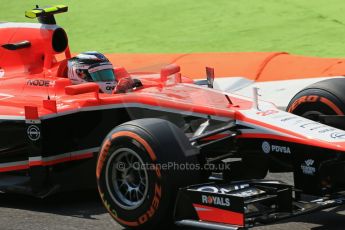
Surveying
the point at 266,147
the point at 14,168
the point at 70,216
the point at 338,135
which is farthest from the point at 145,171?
the point at 14,168

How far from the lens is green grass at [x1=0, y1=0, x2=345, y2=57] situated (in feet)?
45.6

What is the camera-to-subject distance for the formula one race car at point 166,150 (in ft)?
18.8

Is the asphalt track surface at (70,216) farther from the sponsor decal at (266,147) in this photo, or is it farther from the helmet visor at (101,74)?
the helmet visor at (101,74)

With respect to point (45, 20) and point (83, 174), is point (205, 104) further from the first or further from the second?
point (45, 20)

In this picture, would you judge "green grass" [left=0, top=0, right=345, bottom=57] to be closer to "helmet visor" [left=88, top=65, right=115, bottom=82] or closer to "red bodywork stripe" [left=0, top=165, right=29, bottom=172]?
"helmet visor" [left=88, top=65, right=115, bottom=82]

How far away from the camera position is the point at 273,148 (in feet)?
20.1

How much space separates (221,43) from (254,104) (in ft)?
25.6

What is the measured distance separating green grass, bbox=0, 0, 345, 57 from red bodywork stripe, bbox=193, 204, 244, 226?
303 inches

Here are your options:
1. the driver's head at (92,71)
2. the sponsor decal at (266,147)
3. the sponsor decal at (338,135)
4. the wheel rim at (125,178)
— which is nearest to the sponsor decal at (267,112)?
the sponsor decal at (266,147)

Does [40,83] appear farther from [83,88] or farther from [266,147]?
[266,147]

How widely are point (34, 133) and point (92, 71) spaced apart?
97 cm

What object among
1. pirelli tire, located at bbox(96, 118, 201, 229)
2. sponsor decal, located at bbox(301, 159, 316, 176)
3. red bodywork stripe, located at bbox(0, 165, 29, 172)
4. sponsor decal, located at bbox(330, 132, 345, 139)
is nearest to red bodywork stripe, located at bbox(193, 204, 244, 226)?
pirelli tire, located at bbox(96, 118, 201, 229)

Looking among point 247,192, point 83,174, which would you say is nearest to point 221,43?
point 83,174

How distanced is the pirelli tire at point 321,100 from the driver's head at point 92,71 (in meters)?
1.65
